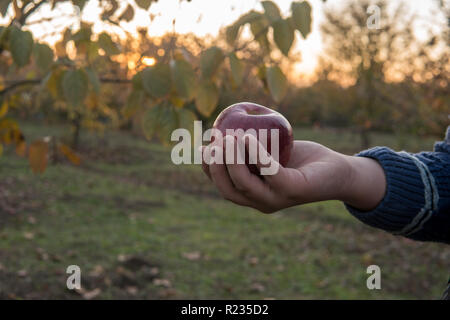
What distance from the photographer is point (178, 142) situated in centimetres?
160

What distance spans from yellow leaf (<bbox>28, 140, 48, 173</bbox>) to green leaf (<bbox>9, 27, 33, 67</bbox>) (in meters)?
0.49

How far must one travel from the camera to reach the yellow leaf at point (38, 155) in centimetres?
195

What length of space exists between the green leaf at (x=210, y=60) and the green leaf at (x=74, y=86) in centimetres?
47

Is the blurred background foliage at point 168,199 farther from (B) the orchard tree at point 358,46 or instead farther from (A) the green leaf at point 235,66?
(B) the orchard tree at point 358,46

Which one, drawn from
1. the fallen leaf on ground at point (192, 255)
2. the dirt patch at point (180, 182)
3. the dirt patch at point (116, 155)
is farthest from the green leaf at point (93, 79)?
the dirt patch at point (116, 155)

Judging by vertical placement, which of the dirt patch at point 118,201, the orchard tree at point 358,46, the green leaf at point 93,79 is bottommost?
the dirt patch at point 118,201

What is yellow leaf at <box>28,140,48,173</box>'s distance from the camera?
1952 mm

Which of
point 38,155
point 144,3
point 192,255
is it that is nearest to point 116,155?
point 192,255

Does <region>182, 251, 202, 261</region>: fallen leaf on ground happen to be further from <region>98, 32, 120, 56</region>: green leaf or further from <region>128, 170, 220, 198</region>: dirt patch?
<region>128, 170, 220, 198</region>: dirt patch

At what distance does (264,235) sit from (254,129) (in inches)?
178

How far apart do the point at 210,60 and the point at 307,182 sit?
650 mm

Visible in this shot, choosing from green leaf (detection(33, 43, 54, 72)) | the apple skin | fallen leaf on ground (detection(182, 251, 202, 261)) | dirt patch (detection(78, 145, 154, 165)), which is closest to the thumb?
the apple skin

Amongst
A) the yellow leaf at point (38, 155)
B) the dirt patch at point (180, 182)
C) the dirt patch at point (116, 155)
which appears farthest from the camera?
the dirt patch at point (116, 155)
